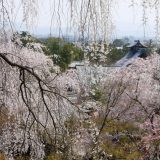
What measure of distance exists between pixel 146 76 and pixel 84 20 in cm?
1632

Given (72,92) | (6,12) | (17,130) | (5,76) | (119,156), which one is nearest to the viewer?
(6,12)

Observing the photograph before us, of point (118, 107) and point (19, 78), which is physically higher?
point (19, 78)

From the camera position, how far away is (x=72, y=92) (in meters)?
18.2

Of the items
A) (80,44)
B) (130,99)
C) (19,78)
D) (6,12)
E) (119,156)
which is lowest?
(119,156)

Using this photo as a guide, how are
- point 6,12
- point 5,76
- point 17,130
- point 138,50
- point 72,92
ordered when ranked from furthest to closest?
point 138,50
point 72,92
point 17,130
point 5,76
point 6,12

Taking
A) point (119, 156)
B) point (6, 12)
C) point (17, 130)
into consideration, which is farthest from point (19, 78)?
point (119, 156)

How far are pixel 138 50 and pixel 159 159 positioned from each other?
3103 centimetres

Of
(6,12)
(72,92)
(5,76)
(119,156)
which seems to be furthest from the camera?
(72,92)

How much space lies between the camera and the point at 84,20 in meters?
2.64

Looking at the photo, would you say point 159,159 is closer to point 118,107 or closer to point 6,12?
point 118,107

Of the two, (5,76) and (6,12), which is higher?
(6,12)

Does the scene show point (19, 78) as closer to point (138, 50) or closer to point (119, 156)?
point (119, 156)

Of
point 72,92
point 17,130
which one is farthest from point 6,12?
point 72,92

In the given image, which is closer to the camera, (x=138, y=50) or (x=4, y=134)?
(x=4, y=134)
